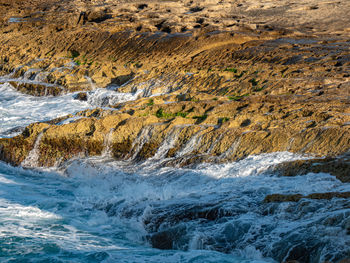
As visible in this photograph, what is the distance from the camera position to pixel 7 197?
28.6ft

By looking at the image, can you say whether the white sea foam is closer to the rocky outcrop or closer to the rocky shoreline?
the rocky shoreline

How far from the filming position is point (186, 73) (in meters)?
14.5

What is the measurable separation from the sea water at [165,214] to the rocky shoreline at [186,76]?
0.43 meters

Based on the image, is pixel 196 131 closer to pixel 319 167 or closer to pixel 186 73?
pixel 319 167

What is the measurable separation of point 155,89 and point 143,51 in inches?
141

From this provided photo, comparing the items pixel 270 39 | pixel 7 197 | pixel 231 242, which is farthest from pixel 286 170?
pixel 270 39

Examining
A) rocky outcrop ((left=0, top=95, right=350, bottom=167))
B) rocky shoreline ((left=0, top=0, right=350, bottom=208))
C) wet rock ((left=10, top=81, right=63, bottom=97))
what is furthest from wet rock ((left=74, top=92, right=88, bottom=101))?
rocky outcrop ((left=0, top=95, right=350, bottom=167))

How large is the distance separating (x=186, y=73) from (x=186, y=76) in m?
0.31

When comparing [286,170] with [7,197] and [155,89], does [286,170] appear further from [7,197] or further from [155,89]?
[155,89]

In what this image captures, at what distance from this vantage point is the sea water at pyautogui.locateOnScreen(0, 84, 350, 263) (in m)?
6.03

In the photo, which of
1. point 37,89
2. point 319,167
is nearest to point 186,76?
point 37,89

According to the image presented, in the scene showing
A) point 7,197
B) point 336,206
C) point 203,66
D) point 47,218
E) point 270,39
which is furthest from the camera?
point 270,39

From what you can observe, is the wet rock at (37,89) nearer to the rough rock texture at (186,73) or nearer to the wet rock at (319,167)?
the rough rock texture at (186,73)

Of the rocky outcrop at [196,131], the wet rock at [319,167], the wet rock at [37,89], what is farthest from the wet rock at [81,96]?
the wet rock at [319,167]
